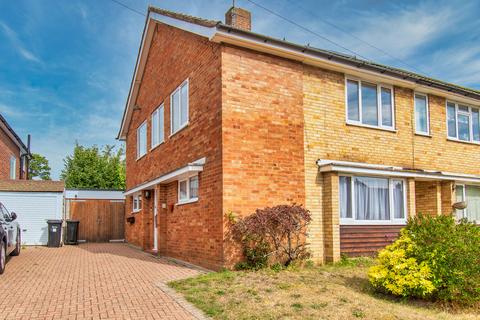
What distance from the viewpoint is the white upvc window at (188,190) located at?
12156 millimetres

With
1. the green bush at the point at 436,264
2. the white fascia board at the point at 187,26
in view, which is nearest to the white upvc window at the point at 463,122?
the green bush at the point at 436,264

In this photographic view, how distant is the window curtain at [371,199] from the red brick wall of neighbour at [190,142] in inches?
163

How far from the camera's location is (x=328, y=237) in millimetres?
11406

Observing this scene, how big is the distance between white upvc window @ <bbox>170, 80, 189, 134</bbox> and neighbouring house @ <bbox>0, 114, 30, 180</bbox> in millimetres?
11863

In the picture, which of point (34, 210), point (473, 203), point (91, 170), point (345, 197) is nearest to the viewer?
point (345, 197)

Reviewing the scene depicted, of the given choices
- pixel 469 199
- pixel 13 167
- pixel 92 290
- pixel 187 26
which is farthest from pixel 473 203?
pixel 13 167

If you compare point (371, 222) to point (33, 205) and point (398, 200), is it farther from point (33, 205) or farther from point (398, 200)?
point (33, 205)

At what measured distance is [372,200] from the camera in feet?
40.9

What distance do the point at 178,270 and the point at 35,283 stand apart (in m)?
3.15

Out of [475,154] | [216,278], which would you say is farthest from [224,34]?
[475,154]

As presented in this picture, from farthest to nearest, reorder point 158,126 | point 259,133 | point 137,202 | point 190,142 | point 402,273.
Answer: point 137,202, point 158,126, point 190,142, point 259,133, point 402,273

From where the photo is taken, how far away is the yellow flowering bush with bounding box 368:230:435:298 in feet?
24.8

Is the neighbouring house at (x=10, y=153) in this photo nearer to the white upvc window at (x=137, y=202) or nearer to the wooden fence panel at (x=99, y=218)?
the wooden fence panel at (x=99, y=218)

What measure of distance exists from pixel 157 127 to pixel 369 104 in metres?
7.64
